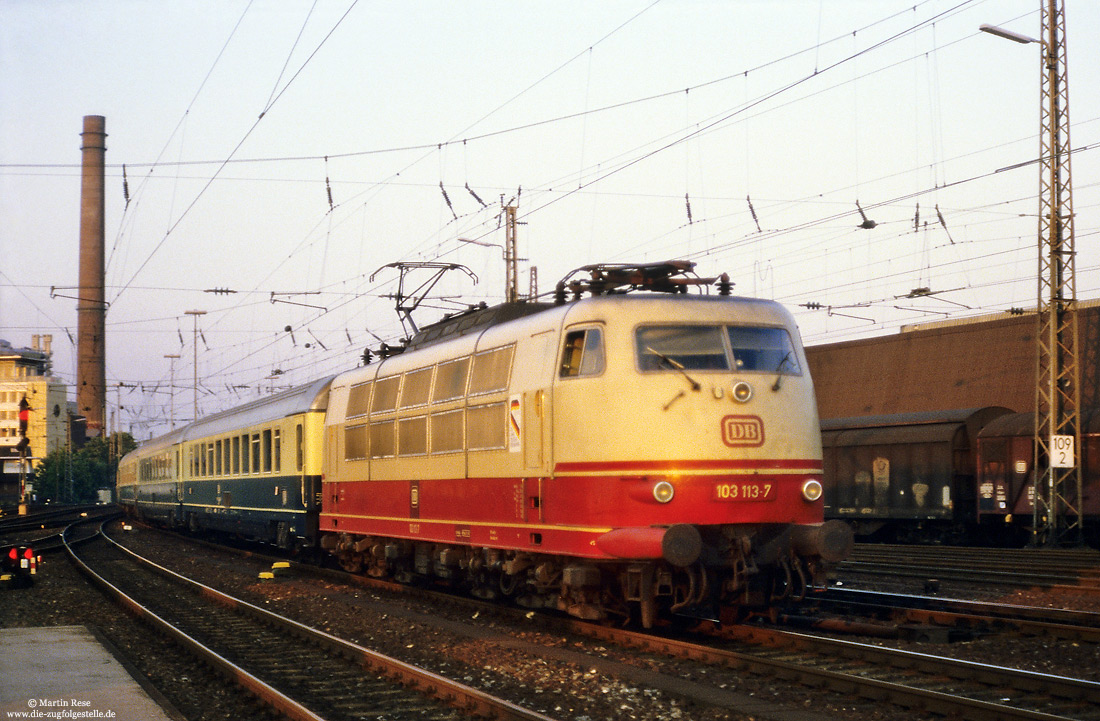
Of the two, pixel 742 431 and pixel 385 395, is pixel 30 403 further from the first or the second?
pixel 742 431

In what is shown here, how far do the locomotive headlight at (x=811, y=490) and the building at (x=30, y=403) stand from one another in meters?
89.8

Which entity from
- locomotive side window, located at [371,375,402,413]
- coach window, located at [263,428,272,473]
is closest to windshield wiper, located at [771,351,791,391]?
locomotive side window, located at [371,375,402,413]

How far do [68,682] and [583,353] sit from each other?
577cm

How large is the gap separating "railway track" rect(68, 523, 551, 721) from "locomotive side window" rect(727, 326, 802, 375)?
15.3ft

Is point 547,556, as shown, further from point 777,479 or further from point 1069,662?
point 1069,662

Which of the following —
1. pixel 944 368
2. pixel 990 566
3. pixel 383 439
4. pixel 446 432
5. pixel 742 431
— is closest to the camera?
pixel 742 431

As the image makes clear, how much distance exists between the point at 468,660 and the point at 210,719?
272 centimetres

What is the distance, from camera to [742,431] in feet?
38.5

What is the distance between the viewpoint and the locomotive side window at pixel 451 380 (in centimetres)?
1484

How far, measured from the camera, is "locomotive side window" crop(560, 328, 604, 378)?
12023 mm

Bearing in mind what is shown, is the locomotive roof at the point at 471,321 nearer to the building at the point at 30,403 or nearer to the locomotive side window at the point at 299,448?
the locomotive side window at the point at 299,448

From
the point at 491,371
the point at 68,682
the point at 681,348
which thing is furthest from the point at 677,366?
the point at 68,682

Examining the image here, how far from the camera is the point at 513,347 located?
1356 cm

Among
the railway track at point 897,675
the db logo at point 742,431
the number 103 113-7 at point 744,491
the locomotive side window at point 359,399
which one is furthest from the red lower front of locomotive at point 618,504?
the locomotive side window at point 359,399
